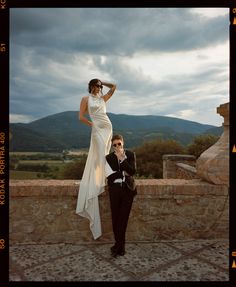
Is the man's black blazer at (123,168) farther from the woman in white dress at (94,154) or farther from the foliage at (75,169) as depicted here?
the foliage at (75,169)

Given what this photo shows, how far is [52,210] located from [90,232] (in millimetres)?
628

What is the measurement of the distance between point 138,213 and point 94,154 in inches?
41.9

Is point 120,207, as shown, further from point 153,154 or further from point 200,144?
point 200,144

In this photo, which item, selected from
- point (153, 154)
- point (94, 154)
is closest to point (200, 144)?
point (153, 154)

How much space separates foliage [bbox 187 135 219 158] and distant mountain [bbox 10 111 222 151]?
0.90m

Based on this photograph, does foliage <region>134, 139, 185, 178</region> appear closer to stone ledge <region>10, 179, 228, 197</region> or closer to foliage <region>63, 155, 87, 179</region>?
foliage <region>63, 155, 87, 179</region>

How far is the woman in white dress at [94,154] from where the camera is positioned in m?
3.63

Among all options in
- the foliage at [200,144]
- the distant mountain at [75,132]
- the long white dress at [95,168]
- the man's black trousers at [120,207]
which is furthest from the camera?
the foliage at [200,144]

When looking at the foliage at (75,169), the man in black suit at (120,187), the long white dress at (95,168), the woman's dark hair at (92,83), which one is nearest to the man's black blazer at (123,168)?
the man in black suit at (120,187)

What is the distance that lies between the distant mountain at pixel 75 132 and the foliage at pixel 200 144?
2.94 ft

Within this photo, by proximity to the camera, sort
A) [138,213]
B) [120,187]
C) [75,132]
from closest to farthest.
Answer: [120,187]
[138,213]
[75,132]

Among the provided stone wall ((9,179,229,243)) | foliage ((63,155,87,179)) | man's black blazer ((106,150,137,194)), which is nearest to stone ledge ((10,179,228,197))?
stone wall ((9,179,229,243))

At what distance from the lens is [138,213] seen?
12.6 feet

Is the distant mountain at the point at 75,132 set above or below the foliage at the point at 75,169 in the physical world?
above
